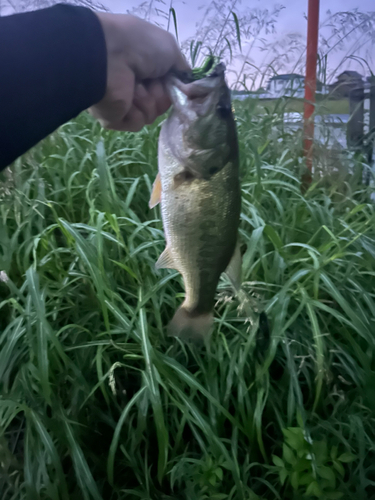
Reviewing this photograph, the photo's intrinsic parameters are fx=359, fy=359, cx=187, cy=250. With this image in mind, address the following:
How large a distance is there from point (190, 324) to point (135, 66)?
0.38 metres

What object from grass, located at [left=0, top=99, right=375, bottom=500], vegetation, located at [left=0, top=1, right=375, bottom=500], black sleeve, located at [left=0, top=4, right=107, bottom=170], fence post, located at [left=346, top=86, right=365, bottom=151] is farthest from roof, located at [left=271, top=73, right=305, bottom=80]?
black sleeve, located at [left=0, top=4, right=107, bottom=170]

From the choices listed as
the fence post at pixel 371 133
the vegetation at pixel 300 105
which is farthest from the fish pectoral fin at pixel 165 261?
the fence post at pixel 371 133

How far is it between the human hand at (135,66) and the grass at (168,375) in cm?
23

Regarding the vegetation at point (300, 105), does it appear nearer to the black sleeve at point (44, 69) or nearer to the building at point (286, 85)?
the building at point (286, 85)

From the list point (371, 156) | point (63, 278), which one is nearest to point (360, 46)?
point (371, 156)

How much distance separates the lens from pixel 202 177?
49 centimetres

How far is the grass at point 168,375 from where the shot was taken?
0.73 metres

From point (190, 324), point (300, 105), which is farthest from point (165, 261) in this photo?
point (300, 105)

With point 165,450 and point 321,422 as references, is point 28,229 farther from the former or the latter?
point 321,422

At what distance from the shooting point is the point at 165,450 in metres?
0.73

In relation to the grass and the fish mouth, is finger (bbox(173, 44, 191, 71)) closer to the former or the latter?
the fish mouth

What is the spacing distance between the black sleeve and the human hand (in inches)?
1.5

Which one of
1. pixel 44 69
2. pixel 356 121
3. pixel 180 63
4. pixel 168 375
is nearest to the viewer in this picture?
pixel 44 69

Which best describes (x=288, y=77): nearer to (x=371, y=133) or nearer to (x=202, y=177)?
(x=371, y=133)
